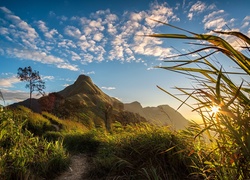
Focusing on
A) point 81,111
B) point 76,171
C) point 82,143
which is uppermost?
point 81,111

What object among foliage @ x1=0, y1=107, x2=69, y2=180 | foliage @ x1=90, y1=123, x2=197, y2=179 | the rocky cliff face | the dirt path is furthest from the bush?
the rocky cliff face

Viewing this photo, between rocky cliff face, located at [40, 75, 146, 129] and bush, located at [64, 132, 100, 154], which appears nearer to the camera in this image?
bush, located at [64, 132, 100, 154]

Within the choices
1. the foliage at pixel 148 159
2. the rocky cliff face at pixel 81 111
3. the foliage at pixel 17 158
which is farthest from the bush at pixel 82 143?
the rocky cliff face at pixel 81 111

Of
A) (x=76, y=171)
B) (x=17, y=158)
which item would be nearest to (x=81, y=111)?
(x=76, y=171)

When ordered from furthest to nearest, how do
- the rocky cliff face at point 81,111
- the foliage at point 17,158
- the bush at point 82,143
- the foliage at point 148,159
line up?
the rocky cliff face at point 81,111 → the bush at point 82,143 → the foliage at point 17,158 → the foliage at point 148,159

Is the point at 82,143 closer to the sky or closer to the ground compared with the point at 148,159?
closer to the ground

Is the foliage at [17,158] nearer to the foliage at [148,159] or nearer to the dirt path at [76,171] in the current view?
the dirt path at [76,171]

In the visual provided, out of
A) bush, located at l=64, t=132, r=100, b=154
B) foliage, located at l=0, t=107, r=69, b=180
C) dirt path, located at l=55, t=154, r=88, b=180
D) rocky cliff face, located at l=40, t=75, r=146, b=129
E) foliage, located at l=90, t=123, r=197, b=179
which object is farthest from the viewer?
rocky cliff face, located at l=40, t=75, r=146, b=129

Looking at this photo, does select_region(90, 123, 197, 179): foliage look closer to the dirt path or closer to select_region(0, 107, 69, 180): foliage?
the dirt path

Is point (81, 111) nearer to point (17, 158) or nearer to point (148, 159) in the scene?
point (17, 158)

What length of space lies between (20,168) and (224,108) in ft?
11.6

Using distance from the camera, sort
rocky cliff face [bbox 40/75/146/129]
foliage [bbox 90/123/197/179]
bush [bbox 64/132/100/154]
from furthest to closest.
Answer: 1. rocky cliff face [bbox 40/75/146/129]
2. bush [bbox 64/132/100/154]
3. foliage [bbox 90/123/197/179]

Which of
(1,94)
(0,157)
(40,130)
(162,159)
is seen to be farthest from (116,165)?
(40,130)

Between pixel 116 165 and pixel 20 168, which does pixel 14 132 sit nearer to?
pixel 20 168
